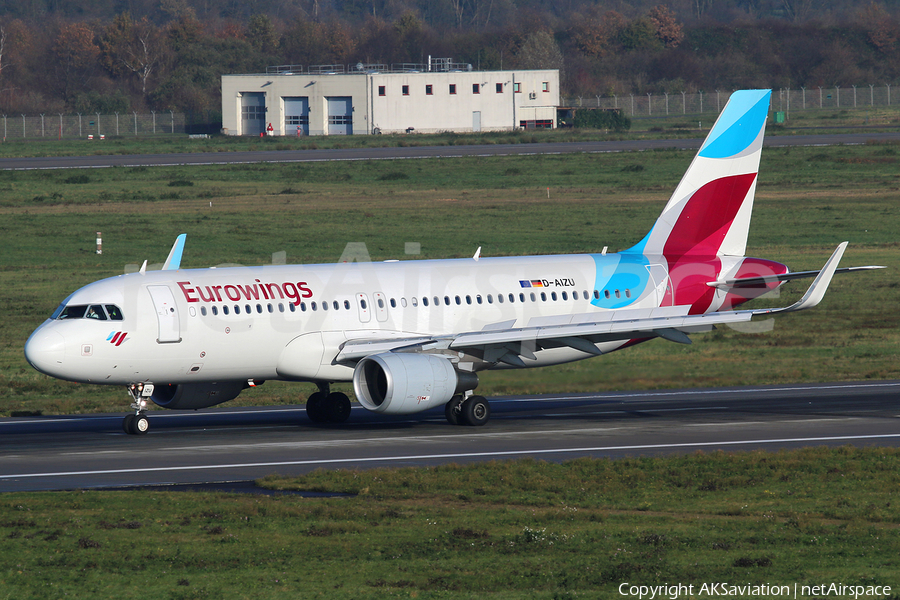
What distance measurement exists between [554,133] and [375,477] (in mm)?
128461

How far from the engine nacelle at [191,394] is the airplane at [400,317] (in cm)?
5

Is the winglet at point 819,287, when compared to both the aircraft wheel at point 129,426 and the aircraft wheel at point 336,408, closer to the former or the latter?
the aircraft wheel at point 336,408

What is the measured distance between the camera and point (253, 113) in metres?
165

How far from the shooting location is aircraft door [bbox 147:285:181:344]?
1253 inches

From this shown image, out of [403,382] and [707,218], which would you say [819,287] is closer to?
[707,218]

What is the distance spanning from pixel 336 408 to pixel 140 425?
5.75 metres

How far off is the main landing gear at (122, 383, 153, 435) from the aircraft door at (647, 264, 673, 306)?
15.3 m

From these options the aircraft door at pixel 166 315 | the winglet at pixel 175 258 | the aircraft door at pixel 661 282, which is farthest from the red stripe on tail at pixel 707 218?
the aircraft door at pixel 166 315

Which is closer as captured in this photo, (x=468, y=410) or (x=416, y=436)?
(x=416, y=436)

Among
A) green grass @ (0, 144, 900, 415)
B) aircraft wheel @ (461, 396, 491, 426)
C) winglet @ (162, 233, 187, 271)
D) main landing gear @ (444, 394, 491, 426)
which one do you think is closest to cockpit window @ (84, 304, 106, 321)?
winglet @ (162, 233, 187, 271)

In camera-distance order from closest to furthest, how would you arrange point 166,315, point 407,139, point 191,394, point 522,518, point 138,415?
point 522,518
point 166,315
point 138,415
point 191,394
point 407,139

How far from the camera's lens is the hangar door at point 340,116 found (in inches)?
6407

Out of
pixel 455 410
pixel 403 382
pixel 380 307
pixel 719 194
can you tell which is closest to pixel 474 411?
pixel 455 410

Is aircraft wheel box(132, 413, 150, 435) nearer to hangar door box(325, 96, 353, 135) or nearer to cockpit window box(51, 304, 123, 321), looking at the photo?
cockpit window box(51, 304, 123, 321)
